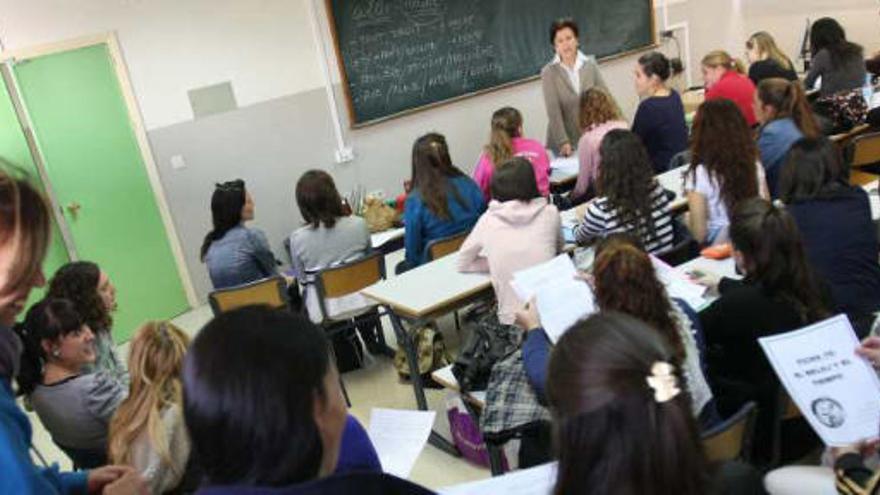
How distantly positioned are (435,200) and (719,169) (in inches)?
54.5

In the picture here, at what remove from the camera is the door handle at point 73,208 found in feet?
16.3

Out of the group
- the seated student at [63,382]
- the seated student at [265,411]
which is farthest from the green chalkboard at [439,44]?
the seated student at [265,411]

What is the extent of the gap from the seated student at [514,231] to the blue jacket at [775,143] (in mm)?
1505

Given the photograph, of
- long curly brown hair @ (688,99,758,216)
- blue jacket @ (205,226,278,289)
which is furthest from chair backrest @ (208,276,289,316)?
long curly brown hair @ (688,99,758,216)

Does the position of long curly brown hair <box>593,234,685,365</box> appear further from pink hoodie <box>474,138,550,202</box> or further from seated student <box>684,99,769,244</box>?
pink hoodie <box>474,138,550,202</box>

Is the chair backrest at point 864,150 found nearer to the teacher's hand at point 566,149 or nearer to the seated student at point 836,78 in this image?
the seated student at point 836,78

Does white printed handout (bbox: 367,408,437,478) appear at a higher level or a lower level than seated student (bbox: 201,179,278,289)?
lower

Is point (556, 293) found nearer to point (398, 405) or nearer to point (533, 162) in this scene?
point (398, 405)

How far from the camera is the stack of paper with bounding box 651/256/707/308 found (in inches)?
102

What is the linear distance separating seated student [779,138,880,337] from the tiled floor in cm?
150

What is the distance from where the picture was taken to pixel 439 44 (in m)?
6.17

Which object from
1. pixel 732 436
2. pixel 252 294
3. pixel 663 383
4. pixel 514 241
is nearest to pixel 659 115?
pixel 514 241

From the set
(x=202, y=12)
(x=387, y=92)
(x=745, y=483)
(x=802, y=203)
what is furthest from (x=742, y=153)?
(x=202, y=12)

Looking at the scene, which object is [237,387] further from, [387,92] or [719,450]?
[387,92]
